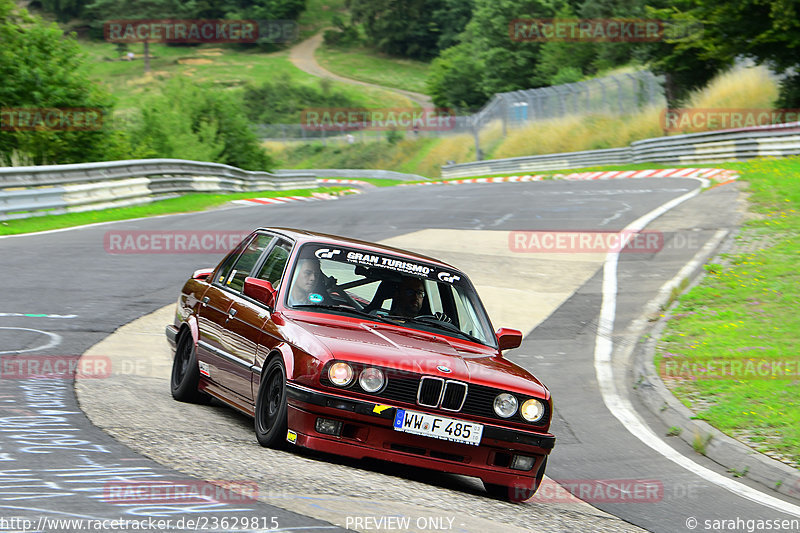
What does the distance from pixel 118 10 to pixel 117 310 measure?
12055 centimetres

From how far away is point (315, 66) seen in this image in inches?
5246

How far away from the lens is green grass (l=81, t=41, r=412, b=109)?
114938 mm

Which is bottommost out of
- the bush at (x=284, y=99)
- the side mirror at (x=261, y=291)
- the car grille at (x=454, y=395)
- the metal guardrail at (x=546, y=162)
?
the metal guardrail at (x=546, y=162)

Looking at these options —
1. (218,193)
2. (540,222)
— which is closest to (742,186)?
(540,222)

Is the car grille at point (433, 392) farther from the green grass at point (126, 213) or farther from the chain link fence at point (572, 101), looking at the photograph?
the chain link fence at point (572, 101)

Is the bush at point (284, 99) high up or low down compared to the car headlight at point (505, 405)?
up

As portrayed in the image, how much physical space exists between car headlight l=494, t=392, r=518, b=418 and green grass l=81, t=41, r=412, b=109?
103068 mm

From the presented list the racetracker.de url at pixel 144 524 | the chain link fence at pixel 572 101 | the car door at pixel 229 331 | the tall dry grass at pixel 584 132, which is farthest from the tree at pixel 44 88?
the chain link fence at pixel 572 101

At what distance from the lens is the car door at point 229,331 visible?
724cm

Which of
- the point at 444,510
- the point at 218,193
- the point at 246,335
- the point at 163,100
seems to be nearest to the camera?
the point at 444,510

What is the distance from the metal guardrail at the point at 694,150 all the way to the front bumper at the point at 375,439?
1040 inches

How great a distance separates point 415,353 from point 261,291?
136cm

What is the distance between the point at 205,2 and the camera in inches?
5546

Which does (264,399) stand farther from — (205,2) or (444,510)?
(205,2)
